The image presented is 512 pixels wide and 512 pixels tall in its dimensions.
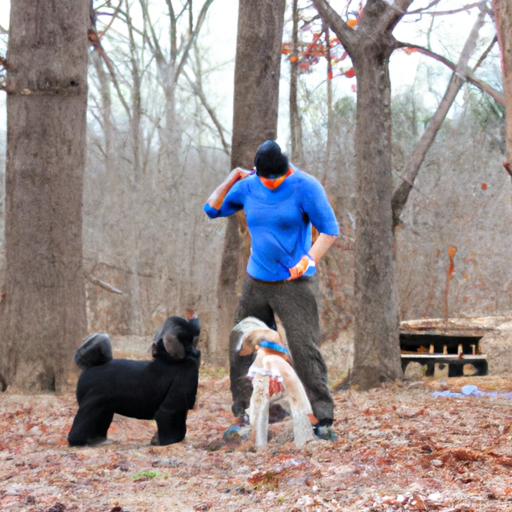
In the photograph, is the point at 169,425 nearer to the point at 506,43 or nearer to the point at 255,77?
the point at 506,43

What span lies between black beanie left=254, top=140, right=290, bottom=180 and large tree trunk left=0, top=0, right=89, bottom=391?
3197mm

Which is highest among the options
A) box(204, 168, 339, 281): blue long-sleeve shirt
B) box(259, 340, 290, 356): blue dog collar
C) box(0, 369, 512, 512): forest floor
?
box(204, 168, 339, 281): blue long-sleeve shirt

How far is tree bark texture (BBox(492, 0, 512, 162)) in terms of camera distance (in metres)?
4.17

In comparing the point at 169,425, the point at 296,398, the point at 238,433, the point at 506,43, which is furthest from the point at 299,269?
the point at 506,43

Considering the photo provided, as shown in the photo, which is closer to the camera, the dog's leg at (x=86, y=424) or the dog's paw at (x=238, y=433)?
the dog's paw at (x=238, y=433)

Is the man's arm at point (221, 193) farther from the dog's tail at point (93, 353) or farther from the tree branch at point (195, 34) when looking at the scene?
the tree branch at point (195, 34)

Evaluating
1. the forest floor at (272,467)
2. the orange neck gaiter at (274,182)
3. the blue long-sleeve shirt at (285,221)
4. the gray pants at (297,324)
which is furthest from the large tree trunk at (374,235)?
the orange neck gaiter at (274,182)

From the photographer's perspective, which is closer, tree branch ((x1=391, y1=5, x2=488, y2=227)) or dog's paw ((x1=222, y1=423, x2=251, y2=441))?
dog's paw ((x1=222, y1=423, x2=251, y2=441))

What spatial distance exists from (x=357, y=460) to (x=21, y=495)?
181cm

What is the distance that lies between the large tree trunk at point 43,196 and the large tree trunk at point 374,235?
3.27 m

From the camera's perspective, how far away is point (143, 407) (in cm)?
522

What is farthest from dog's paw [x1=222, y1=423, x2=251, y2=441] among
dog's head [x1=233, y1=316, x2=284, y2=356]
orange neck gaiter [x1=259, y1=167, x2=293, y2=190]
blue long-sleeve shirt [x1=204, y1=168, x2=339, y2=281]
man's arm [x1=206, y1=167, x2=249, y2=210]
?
orange neck gaiter [x1=259, y1=167, x2=293, y2=190]

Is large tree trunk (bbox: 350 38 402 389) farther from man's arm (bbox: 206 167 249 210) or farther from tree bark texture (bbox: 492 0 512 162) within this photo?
tree bark texture (bbox: 492 0 512 162)

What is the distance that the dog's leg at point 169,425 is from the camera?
5215 mm
